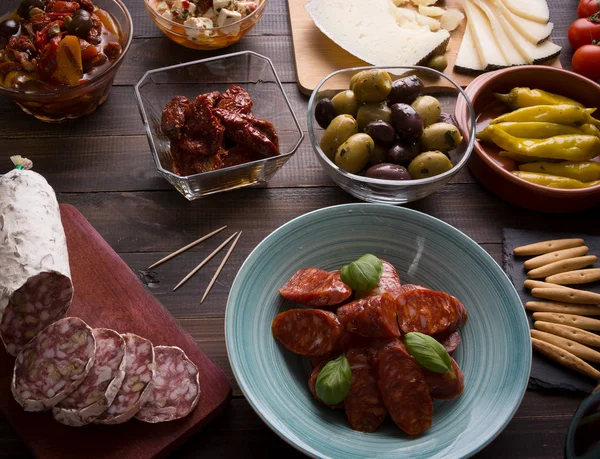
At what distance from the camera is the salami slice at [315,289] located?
55.8 inches

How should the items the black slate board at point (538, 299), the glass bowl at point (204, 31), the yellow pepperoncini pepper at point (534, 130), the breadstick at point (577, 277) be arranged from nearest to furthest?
the black slate board at point (538, 299)
the breadstick at point (577, 277)
the yellow pepperoncini pepper at point (534, 130)
the glass bowl at point (204, 31)

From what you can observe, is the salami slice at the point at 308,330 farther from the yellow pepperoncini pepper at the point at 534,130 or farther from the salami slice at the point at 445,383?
the yellow pepperoncini pepper at the point at 534,130

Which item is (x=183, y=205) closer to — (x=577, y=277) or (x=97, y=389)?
(x=97, y=389)

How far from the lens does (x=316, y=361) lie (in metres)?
1.43

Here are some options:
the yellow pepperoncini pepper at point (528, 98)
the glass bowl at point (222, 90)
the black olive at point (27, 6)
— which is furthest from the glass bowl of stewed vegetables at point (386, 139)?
the black olive at point (27, 6)

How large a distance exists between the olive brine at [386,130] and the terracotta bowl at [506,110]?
0.14 meters

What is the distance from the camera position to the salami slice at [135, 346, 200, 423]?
1.39m

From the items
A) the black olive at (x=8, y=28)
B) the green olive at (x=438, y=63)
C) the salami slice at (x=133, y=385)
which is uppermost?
the black olive at (x=8, y=28)

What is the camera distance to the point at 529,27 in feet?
7.43

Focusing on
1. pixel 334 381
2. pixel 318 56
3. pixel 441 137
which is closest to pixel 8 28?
pixel 318 56

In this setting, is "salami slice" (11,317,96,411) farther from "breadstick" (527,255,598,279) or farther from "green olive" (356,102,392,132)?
"breadstick" (527,255,598,279)

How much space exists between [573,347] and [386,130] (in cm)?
75

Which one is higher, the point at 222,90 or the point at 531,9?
the point at 531,9

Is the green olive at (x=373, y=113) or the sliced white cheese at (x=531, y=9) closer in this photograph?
the green olive at (x=373, y=113)
